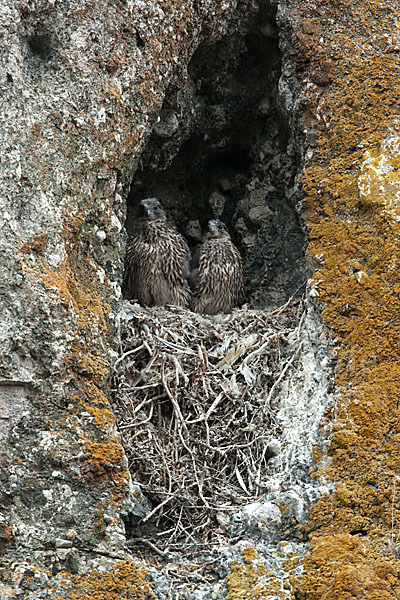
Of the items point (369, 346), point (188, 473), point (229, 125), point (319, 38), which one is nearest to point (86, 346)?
point (188, 473)

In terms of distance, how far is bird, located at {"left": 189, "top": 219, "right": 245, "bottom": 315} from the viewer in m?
5.99

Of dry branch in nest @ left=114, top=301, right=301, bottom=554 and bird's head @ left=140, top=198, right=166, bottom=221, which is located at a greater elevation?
bird's head @ left=140, top=198, right=166, bottom=221

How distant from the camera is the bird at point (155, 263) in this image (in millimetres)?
5922

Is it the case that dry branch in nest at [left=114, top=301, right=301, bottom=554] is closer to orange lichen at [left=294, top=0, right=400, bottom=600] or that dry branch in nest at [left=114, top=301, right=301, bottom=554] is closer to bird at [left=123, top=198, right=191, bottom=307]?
bird at [left=123, top=198, right=191, bottom=307]

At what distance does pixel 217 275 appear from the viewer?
236 inches

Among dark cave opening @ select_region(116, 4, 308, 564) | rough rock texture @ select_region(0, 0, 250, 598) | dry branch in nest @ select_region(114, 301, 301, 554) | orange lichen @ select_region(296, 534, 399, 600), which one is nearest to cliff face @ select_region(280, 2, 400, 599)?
orange lichen @ select_region(296, 534, 399, 600)

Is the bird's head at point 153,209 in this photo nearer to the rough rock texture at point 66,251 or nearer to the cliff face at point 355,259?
the rough rock texture at point 66,251

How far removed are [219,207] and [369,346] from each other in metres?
2.57

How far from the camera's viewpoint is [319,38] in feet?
16.4

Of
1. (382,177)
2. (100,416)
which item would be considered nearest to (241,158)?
(382,177)

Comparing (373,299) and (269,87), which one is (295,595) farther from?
(269,87)

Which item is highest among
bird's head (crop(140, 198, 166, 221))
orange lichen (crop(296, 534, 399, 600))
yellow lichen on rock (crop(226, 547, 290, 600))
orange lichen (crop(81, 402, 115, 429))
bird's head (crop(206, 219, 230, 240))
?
bird's head (crop(140, 198, 166, 221))

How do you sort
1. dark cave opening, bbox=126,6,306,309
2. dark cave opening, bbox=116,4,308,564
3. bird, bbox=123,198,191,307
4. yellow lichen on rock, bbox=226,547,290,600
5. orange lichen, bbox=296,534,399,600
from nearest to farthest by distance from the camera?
orange lichen, bbox=296,534,399,600 → yellow lichen on rock, bbox=226,547,290,600 → dark cave opening, bbox=116,4,308,564 → dark cave opening, bbox=126,6,306,309 → bird, bbox=123,198,191,307

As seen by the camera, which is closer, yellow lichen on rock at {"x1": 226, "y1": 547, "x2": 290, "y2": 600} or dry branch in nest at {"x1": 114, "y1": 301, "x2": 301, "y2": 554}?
yellow lichen on rock at {"x1": 226, "y1": 547, "x2": 290, "y2": 600}
